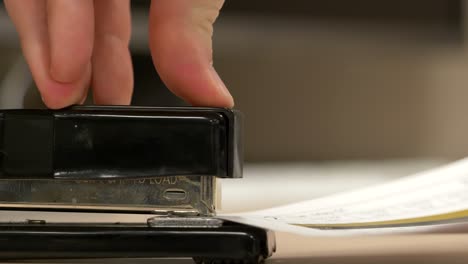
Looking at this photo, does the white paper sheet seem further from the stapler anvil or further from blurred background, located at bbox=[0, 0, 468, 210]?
blurred background, located at bbox=[0, 0, 468, 210]

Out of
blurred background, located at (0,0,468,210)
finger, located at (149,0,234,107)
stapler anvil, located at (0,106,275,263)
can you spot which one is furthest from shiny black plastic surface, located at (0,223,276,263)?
blurred background, located at (0,0,468,210)

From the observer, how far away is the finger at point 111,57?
23.4 inches

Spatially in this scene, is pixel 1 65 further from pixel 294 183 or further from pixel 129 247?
pixel 129 247

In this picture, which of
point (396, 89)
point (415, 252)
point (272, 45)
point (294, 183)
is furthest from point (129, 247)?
point (396, 89)

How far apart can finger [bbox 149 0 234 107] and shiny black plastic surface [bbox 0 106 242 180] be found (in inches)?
1.1

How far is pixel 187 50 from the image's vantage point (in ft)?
1.56

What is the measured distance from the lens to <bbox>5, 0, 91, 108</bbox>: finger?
1.47 feet

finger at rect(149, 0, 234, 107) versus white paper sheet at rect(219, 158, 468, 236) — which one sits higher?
finger at rect(149, 0, 234, 107)

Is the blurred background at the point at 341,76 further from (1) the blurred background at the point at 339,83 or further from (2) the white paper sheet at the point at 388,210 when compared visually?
(2) the white paper sheet at the point at 388,210

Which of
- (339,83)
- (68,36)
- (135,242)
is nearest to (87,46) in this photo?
(68,36)

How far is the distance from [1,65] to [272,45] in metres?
0.79

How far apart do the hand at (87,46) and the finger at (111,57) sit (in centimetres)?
10

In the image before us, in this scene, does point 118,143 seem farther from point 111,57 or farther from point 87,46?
point 111,57

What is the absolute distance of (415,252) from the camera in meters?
0.47
